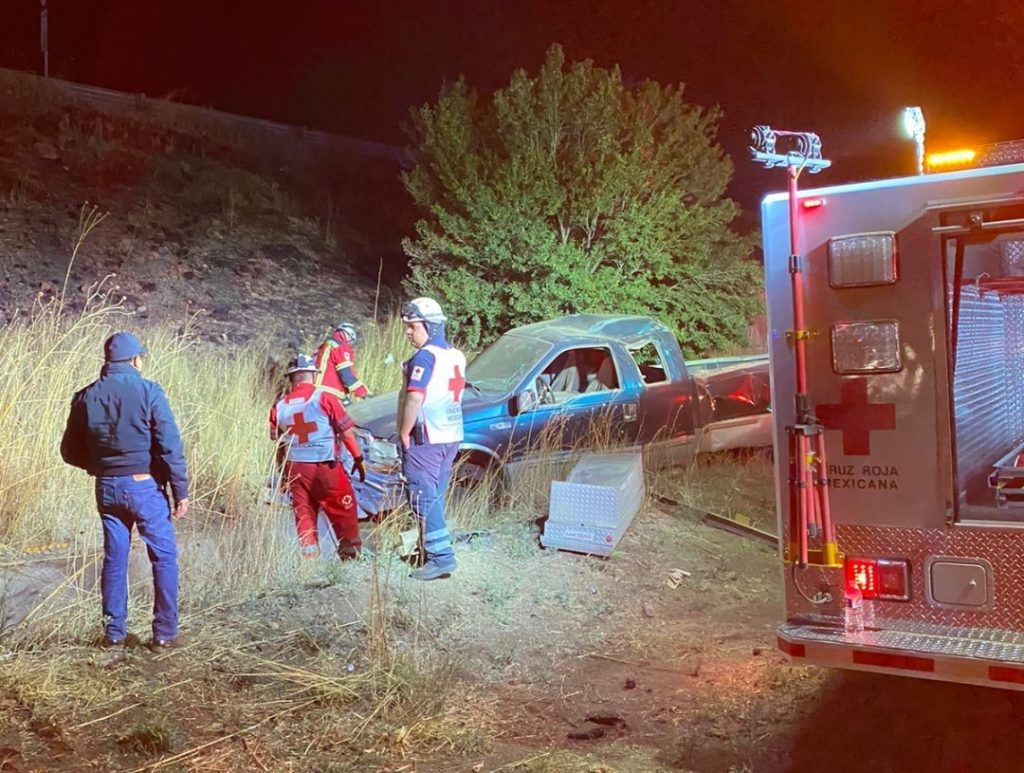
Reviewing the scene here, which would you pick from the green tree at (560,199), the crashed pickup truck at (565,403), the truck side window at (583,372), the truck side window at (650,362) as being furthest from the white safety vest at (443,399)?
the green tree at (560,199)

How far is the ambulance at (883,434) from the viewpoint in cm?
373

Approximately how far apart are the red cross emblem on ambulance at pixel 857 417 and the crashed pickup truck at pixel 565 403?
14.3ft

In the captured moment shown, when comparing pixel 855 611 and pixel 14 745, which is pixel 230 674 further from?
pixel 855 611

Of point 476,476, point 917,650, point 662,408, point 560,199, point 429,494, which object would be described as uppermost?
point 560,199

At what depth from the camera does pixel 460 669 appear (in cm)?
532

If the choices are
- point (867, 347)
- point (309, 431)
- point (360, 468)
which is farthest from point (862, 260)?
point (360, 468)

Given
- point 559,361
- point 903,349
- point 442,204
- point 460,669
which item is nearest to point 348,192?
point 442,204

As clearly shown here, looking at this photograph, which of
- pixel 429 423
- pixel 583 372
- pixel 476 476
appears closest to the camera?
pixel 429 423

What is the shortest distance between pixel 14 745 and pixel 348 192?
17.6 meters

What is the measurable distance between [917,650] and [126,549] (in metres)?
3.84

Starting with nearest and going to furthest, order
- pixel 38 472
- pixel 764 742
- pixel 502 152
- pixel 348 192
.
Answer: pixel 764 742 → pixel 38 472 → pixel 502 152 → pixel 348 192

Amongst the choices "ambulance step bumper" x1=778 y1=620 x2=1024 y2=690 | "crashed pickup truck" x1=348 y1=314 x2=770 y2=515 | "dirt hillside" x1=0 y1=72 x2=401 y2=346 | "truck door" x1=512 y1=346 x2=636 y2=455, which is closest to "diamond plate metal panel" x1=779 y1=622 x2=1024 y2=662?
"ambulance step bumper" x1=778 y1=620 x2=1024 y2=690

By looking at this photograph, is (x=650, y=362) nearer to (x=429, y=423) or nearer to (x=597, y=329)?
(x=597, y=329)

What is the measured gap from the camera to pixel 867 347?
3.94m
